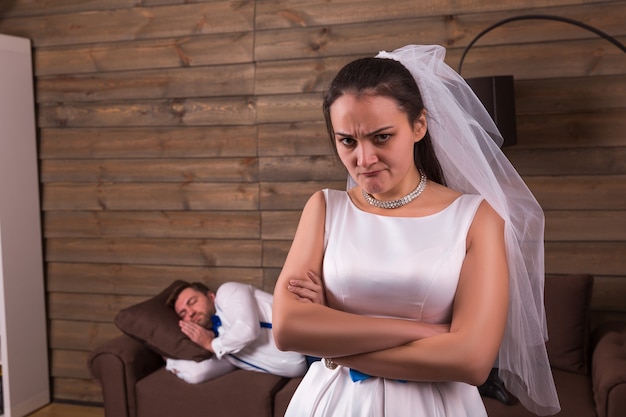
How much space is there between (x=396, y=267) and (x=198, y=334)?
2.13 metres

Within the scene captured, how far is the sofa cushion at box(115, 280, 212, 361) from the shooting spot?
350 centimetres

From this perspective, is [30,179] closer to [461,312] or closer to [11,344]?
[11,344]

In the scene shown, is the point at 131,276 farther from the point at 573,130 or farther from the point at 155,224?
the point at 573,130

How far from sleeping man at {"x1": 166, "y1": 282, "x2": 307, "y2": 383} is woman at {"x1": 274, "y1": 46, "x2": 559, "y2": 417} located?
5.60 feet

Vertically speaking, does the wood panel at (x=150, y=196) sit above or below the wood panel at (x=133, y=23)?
below

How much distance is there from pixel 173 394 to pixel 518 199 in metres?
2.15

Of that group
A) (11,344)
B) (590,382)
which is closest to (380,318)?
(590,382)

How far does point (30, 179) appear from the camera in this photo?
4.34 meters

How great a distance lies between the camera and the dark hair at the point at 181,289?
12.5 feet

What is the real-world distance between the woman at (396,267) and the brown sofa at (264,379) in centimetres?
148

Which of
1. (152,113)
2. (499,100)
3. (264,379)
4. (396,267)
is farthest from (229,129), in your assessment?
(396,267)

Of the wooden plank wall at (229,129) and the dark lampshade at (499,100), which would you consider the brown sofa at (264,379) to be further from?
the dark lampshade at (499,100)

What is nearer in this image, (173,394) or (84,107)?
(173,394)

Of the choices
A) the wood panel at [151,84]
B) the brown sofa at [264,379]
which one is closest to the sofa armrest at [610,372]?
the brown sofa at [264,379]
